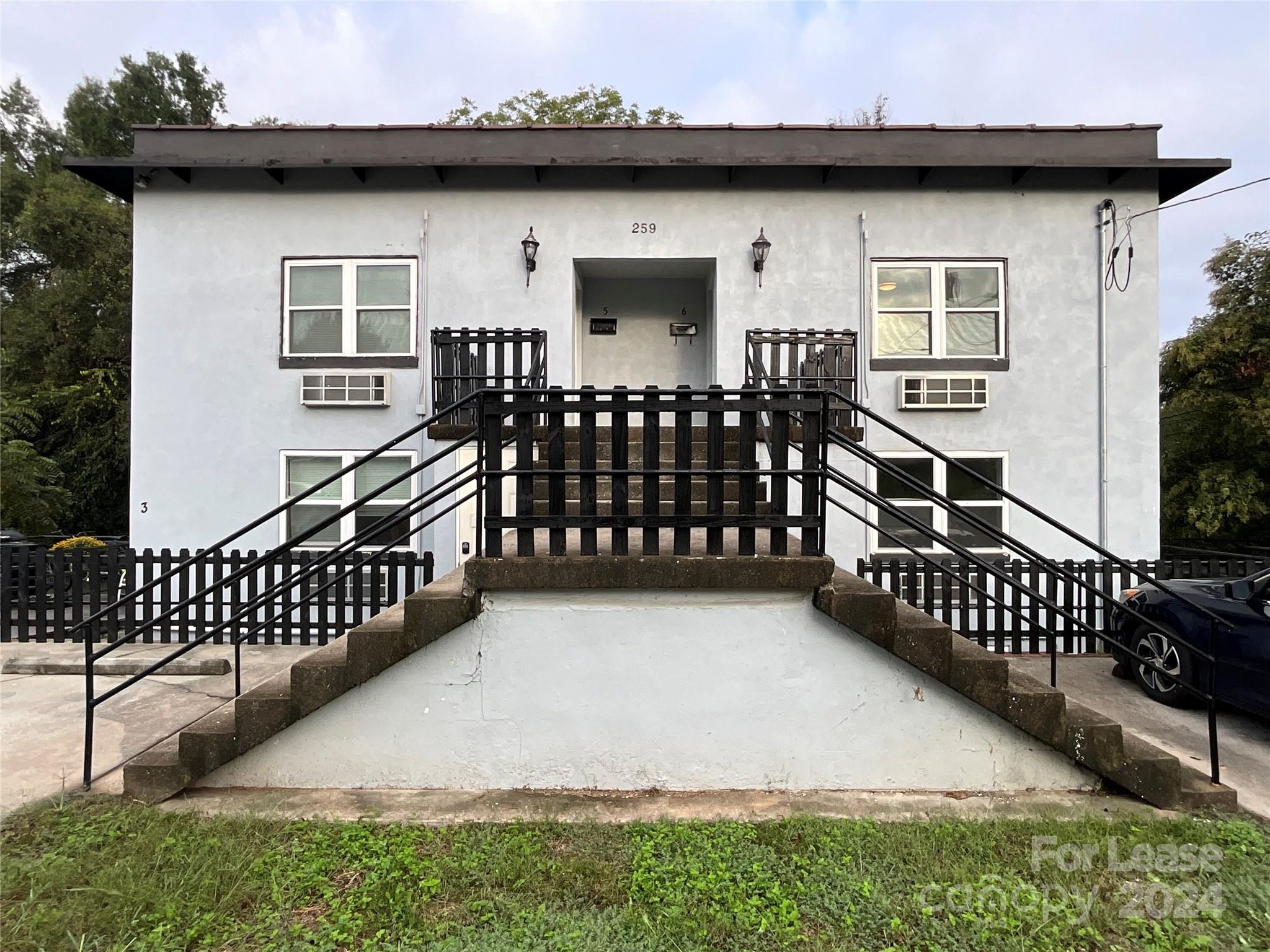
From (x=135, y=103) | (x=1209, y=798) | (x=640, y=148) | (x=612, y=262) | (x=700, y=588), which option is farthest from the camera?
(x=135, y=103)

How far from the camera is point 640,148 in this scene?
25.9ft

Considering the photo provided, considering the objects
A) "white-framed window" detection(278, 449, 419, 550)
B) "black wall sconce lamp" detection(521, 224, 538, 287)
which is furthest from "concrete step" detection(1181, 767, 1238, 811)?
"black wall sconce lamp" detection(521, 224, 538, 287)

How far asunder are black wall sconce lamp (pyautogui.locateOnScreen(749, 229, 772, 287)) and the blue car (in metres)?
5.44

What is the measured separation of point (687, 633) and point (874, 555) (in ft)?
16.0

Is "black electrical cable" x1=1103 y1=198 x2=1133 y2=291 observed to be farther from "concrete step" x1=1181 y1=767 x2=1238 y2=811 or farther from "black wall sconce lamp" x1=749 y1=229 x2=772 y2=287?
"concrete step" x1=1181 y1=767 x2=1238 y2=811

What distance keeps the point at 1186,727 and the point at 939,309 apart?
18.0ft

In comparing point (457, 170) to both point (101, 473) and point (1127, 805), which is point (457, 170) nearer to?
point (1127, 805)

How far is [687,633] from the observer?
3.53 meters

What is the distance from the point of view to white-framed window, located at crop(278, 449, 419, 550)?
7.96 metres

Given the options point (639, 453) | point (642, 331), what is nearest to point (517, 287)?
point (642, 331)

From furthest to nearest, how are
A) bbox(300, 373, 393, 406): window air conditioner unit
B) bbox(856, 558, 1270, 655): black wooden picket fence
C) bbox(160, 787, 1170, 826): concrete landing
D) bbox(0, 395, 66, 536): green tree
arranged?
bbox(0, 395, 66, 536): green tree, bbox(300, 373, 393, 406): window air conditioner unit, bbox(856, 558, 1270, 655): black wooden picket fence, bbox(160, 787, 1170, 826): concrete landing

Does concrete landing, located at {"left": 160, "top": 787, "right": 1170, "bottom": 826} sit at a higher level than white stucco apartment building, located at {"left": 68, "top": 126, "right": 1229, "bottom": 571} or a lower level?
lower

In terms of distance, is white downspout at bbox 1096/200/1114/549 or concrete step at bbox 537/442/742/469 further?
white downspout at bbox 1096/200/1114/549

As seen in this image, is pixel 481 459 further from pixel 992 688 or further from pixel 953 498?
pixel 953 498
